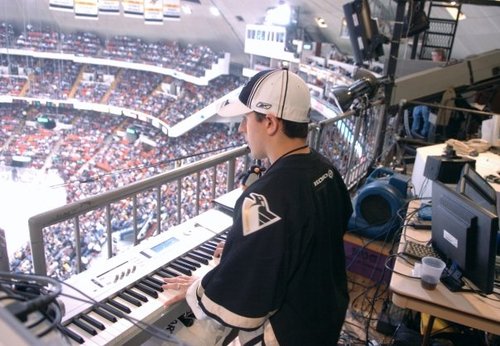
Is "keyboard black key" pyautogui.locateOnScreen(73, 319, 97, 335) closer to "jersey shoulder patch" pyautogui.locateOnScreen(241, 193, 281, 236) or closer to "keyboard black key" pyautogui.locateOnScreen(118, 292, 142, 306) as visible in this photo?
"keyboard black key" pyautogui.locateOnScreen(118, 292, 142, 306)

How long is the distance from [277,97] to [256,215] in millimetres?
372

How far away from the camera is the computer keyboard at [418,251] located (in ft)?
5.68

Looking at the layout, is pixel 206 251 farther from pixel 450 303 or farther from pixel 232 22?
pixel 232 22

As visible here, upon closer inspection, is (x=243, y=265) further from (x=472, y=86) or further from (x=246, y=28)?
(x=246, y=28)

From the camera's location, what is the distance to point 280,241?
1.00 m

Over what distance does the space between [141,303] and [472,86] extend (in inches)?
233

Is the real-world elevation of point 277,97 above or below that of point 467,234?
above

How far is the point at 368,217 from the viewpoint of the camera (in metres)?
2.67

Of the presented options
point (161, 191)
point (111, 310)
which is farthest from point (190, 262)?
point (161, 191)

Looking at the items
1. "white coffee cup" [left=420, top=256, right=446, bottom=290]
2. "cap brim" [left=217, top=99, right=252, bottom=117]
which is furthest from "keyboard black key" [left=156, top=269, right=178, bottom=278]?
"white coffee cup" [left=420, top=256, right=446, bottom=290]

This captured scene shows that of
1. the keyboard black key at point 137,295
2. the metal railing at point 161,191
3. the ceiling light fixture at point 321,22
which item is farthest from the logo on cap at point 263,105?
the ceiling light fixture at point 321,22

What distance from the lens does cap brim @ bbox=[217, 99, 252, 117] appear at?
1192 mm

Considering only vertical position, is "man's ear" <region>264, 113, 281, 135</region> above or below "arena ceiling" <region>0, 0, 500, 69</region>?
below

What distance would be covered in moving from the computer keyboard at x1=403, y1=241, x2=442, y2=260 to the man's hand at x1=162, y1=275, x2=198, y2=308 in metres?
1.03
